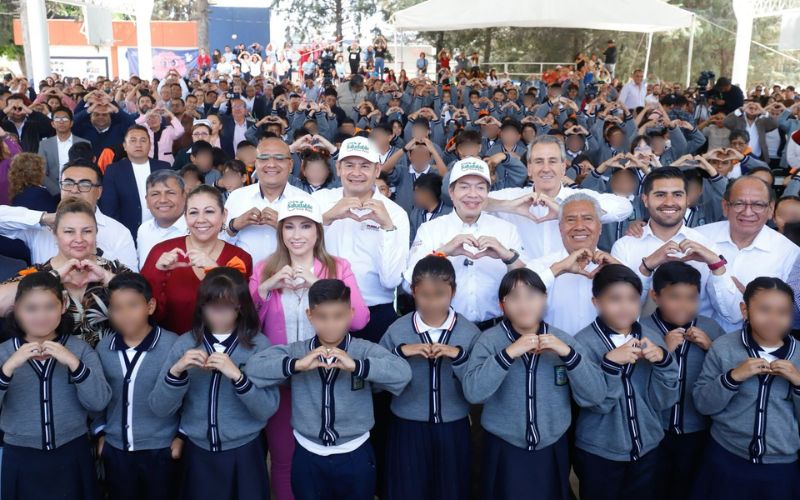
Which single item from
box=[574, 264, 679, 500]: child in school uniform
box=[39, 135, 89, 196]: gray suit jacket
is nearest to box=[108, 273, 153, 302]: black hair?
box=[574, 264, 679, 500]: child in school uniform

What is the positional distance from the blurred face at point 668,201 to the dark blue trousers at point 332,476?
183 centimetres

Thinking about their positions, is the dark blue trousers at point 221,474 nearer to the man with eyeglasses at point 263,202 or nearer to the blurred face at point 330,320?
the blurred face at point 330,320

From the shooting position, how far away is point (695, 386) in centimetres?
289

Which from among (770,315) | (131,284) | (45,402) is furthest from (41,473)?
(770,315)

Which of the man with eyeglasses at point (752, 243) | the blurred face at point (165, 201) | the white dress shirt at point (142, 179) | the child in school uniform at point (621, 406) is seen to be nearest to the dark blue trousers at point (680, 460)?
the child in school uniform at point (621, 406)

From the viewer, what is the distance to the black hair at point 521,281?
9.47ft

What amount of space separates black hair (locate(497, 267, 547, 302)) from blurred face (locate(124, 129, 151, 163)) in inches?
127

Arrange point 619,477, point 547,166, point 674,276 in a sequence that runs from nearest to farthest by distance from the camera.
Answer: point 619,477 < point 674,276 < point 547,166

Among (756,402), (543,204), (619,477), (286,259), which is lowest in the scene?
(619,477)

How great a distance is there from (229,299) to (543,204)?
1649 mm

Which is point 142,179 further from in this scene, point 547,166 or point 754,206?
point 754,206

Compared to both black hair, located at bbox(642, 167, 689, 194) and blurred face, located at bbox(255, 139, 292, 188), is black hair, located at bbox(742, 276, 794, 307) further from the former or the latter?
blurred face, located at bbox(255, 139, 292, 188)

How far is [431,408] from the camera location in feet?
9.58

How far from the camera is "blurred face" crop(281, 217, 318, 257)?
3.11 m
